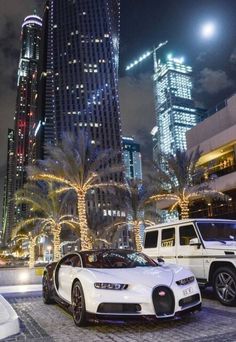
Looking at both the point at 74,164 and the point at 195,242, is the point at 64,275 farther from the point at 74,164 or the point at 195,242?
the point at 74,164

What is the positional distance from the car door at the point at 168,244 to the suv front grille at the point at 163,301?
3926 mm

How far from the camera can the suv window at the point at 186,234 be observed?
9867 mm

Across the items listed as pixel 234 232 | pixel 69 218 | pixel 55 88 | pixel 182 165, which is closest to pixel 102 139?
pixel 55 88


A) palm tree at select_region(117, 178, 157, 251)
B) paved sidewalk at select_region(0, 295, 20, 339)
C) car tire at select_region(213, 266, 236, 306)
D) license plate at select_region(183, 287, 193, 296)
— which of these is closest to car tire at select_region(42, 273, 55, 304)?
license plate at select_region(183, 287, 193, 296)

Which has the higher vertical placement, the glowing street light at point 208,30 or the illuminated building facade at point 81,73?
the illuminated building facade at point 81,73

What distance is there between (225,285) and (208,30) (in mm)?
7254

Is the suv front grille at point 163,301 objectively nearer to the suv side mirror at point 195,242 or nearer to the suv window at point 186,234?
the suv side mirror at point 195,242

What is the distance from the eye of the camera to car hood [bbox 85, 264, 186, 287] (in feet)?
21.5

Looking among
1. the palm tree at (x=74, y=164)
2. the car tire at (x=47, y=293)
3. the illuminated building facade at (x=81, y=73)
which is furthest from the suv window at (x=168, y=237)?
the illuminated building facade at (x=81, y=73)

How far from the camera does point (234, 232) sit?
10039mm

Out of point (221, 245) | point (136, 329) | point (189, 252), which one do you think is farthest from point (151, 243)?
point (136, 329)

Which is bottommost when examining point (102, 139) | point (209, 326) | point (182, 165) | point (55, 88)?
point (209, 326)

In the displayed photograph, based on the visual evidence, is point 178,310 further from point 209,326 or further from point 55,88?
point 55,88

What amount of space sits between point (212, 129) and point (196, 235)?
89.3ft
